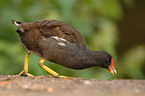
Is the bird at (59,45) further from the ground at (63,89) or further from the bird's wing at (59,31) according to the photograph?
the ground at (63,89)

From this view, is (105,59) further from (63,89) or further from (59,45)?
(63,89)

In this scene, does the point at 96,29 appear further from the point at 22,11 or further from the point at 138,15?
the point at 138,15

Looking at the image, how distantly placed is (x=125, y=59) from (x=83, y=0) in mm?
2115

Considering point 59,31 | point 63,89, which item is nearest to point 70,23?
point 59,31

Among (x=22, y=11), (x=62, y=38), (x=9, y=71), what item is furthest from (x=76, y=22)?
(x=62, y=38)

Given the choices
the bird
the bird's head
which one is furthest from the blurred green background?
the bird's head

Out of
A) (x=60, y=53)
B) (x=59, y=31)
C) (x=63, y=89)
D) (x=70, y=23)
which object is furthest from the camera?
(x=70, y=23)

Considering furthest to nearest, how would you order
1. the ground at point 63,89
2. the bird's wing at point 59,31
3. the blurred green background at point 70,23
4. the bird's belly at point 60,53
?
the blurred green background at point 70,23 < the bird's wing at point 59,31 < the bird's belly at point 60,53 < the ground at point 63,89

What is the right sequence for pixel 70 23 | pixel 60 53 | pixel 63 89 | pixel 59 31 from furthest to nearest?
1. pixel 70 23
2. pixel 59 31
3. pixel 60 53
4. pixel 63 89

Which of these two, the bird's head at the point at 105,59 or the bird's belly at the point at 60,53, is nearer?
the bird's belly at the point at 60,53

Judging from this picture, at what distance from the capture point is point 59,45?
4312 mm

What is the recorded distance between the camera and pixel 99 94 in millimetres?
3121

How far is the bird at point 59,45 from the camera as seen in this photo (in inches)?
169

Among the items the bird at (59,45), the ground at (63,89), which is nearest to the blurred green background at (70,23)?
the bird at (59,45)
